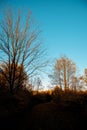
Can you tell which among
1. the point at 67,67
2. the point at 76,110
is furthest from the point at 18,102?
the point at 67,67

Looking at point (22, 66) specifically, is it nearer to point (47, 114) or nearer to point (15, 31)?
point (15, 31)

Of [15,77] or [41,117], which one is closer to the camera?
[41,117]

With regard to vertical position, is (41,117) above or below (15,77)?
below

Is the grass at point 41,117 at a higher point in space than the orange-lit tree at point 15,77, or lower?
lower

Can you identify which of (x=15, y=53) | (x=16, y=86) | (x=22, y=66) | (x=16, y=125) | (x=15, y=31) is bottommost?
(x=16, y=125)

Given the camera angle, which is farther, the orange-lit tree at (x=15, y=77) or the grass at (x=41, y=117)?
the orange-lit tree at (x=15, y=77)

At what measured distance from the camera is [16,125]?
7.50 meters

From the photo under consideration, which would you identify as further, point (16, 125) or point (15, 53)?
point (15, 53)

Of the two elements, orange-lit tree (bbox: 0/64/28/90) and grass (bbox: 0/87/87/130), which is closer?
grass (bbox: 0/87/87/130)

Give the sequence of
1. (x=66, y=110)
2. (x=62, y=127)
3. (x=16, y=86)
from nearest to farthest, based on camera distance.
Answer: (x=62, y=127) → (x=66, y=110) → (x=16, y=86)

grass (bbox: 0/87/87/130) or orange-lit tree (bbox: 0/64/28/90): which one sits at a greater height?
orange-lit tree (bbox: 0/64/28/90)

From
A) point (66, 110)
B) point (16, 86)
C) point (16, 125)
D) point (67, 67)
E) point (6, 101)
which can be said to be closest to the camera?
point (16, 125)

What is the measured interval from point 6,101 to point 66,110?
11.9 ft

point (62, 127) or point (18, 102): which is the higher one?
point (18, 102)
